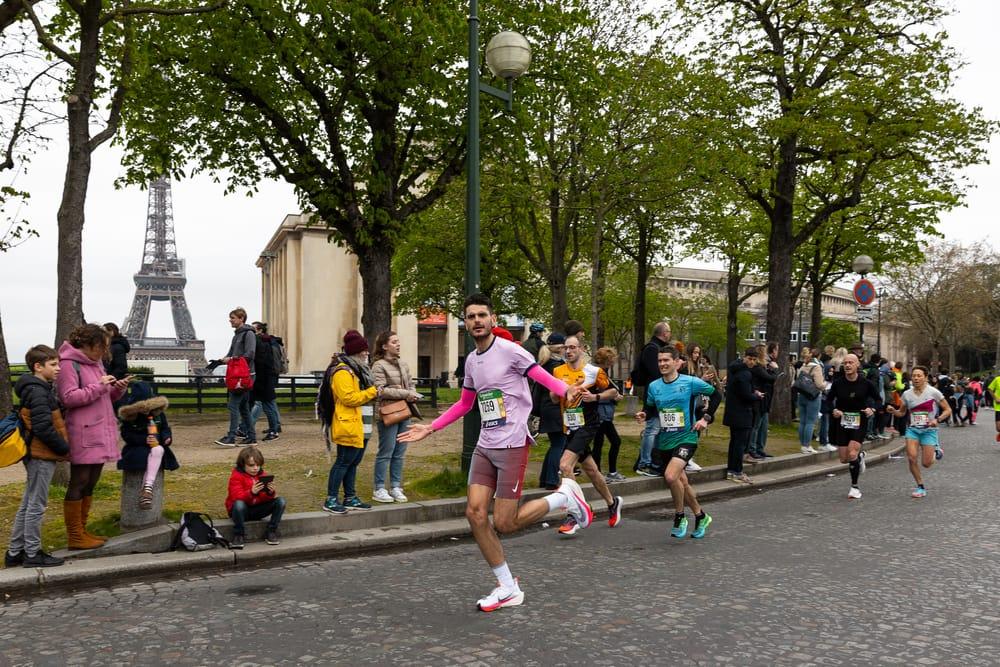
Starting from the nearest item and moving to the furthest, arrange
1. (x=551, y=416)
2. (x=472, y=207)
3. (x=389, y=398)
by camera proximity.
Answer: (x=389, y=398) < (x=551, y=416) < (x=472, y=207)

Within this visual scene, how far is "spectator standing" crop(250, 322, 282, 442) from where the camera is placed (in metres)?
13.1

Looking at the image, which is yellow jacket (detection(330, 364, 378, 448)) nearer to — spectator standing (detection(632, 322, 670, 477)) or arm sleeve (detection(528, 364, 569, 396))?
arm sleeve (detection(528, 364, 569, 396))

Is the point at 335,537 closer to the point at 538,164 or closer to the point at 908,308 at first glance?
the point at 538,164

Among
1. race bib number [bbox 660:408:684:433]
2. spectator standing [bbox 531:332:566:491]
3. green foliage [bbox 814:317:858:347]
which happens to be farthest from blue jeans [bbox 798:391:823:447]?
green foliage [bbox 814:317:858:347]

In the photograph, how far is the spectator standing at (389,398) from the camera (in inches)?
336

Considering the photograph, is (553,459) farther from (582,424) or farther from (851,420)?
(851,420)

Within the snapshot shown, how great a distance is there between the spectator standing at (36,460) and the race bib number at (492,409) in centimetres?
329

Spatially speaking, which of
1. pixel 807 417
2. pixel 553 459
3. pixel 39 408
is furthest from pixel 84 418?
pixel 807 417

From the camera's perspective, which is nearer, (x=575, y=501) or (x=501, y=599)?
(x=501, y=599)

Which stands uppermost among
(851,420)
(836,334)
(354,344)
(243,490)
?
(836,334)

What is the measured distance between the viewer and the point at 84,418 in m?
6.41

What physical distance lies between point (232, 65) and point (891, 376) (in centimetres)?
1582

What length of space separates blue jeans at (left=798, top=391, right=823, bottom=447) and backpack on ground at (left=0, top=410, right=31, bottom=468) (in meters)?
12.4

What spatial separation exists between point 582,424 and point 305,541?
2988 millimetres
